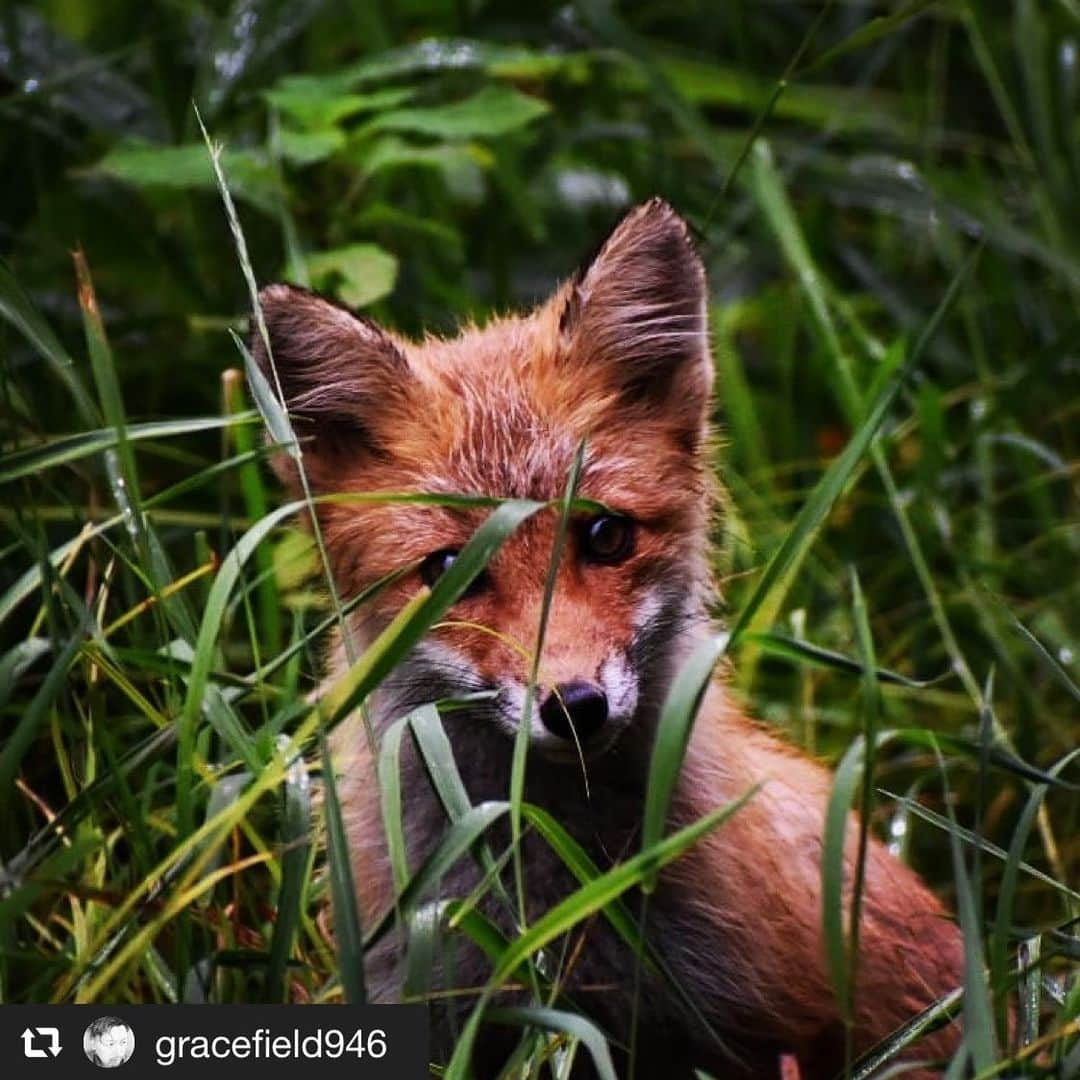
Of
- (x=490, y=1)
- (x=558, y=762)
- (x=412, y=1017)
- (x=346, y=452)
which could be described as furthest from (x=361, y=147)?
(x=412, y=1017)

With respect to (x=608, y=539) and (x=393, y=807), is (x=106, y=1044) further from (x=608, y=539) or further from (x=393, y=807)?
(x=608, y=539)

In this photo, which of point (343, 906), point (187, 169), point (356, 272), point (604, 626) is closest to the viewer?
point (343, 906)

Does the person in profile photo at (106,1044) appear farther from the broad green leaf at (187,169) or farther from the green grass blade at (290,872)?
the broad green leaf at (187,169)

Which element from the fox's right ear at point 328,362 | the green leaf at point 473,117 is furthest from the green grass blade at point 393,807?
the green leaf at point 473,117

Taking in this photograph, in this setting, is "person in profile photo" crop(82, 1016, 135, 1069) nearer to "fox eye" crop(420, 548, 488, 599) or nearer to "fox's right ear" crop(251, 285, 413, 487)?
"fox eye" crop(420, 548, 488, 599)

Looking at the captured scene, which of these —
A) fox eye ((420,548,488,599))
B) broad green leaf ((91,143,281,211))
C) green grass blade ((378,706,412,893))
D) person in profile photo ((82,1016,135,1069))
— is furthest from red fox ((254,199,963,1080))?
broad green leaf ((91,143,281,211))

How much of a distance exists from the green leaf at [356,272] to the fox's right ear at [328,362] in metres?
0.96

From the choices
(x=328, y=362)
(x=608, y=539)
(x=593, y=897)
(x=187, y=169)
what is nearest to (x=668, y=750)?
(x=593, y=897)

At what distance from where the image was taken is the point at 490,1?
611cm

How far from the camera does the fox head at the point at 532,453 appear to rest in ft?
11.5

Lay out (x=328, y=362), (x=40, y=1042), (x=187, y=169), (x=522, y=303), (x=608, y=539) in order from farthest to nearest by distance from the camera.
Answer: (x=522, y=303) < (x=187, y=169) < (x=328, y=362) < (x=608, y=539) < (x=40, y=1042)

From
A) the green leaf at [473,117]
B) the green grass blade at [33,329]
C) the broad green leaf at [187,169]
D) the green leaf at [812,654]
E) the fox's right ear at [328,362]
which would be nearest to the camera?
the green leaf at [812,654]

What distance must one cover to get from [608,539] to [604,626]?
0.81ft

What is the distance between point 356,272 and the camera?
5004mm
